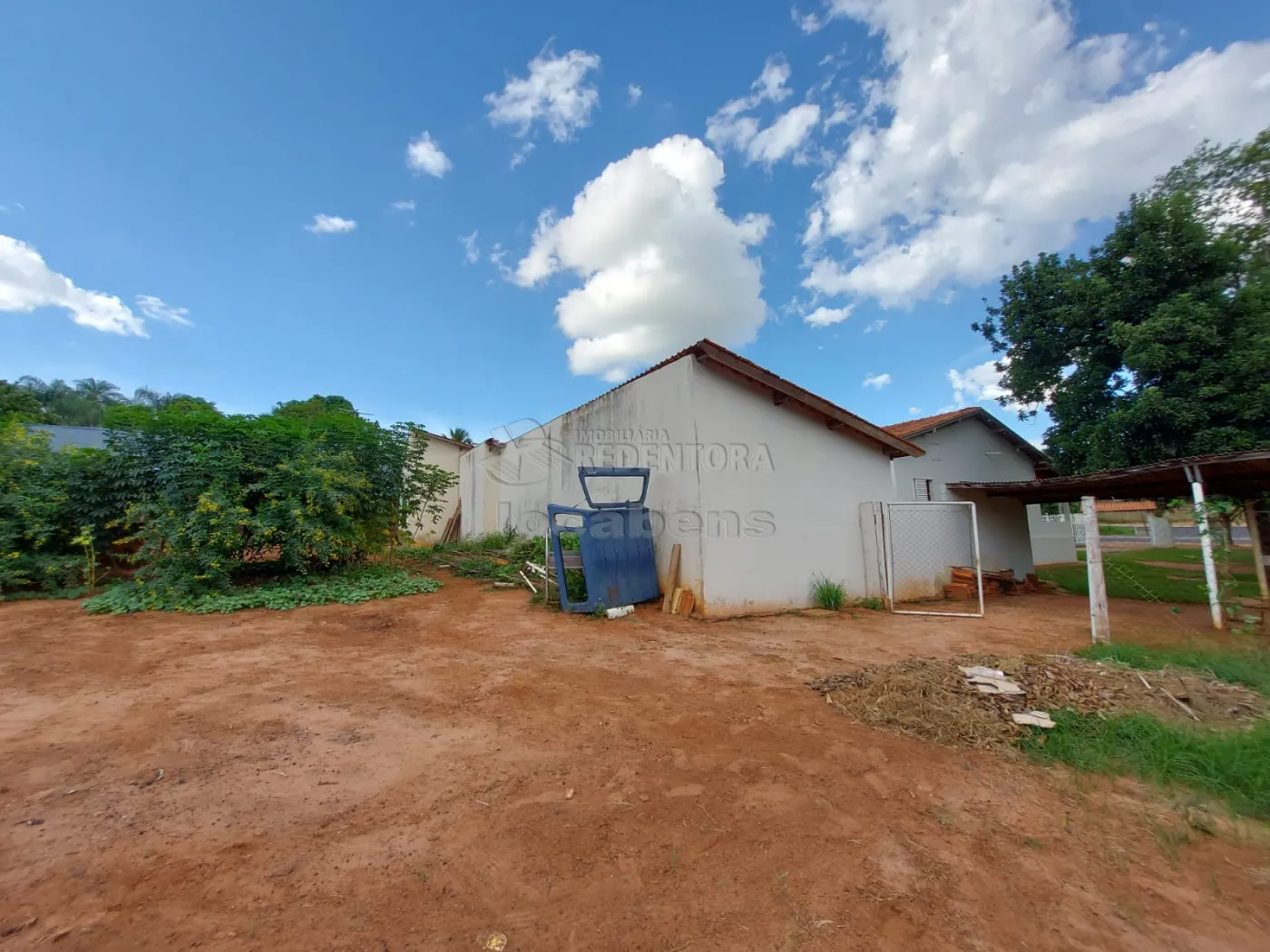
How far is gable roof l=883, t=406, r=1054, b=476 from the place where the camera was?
11.2m

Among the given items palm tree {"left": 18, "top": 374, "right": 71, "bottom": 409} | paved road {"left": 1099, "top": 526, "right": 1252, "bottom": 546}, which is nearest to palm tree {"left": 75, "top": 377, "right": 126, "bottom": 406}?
palm tree {"left": 18, "top": 374, "right": 71, "bottom": 409}

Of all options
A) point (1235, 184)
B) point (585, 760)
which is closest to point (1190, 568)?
point (1235, 184)

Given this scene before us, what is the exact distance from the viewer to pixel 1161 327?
9.29 meters

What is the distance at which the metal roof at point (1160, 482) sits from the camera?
242 inches

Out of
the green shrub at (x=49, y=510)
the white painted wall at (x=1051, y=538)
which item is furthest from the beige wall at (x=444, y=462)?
the white painted wall at (x=1051, y=538)

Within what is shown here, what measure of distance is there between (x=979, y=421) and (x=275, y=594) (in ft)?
52.0

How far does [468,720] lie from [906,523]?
9.00m

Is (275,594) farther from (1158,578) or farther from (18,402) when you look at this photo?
(18,402)

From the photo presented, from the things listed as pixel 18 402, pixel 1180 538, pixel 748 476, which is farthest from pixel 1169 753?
pixel 18 402

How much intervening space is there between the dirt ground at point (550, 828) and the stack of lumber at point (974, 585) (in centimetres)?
708

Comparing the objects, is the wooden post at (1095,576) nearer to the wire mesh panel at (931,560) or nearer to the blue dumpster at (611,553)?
the wire mesh panel at (931,560)

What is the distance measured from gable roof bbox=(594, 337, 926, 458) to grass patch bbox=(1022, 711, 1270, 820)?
5069 millimetres

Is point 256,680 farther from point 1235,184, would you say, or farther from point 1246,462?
point 1235,184

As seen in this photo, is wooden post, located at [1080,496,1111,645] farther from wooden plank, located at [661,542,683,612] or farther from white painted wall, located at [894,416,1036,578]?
white painted wall, located at [894,416,1036,578]
